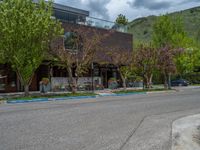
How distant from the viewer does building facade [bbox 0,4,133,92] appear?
106ft

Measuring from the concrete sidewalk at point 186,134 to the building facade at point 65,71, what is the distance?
20.9 metres

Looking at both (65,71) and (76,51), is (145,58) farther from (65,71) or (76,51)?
(65,71)

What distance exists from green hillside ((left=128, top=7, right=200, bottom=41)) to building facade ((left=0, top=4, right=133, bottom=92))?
6765 cm

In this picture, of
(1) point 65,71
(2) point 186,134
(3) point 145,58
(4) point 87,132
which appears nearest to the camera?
(2) point 186,134

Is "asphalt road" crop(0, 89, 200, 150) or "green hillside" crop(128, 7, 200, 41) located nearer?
"asphalt road" crop(0, 89, 200, 150)

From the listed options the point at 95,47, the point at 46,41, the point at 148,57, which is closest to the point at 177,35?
the point at 148,57

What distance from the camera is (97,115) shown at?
13109mm

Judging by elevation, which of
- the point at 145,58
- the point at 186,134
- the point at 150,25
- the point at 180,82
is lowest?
the point at 186,134

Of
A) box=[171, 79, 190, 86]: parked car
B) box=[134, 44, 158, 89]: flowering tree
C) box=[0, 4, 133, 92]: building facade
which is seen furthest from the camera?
box=[171, 79, 190, 86]: parked car

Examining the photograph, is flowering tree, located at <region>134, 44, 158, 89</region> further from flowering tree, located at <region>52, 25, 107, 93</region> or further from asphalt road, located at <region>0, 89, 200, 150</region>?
asphalt road, located at <region>0, 89, 200, 150</region>

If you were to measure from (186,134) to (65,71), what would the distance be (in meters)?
28.4

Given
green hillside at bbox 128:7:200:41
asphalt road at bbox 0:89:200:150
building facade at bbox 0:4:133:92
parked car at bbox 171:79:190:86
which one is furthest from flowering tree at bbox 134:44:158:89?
green hillside at bbox 128:7:200:41

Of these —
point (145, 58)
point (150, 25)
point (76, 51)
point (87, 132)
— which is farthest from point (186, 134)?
point (150, 25)

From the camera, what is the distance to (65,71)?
36.7 m
